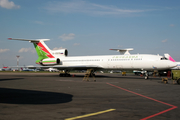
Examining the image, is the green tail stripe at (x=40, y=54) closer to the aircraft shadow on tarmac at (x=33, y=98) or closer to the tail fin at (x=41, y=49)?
the tail fin at (x=41, y=49)

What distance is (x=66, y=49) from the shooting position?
1539 inches

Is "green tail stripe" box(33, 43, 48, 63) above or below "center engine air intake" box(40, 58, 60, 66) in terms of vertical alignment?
above

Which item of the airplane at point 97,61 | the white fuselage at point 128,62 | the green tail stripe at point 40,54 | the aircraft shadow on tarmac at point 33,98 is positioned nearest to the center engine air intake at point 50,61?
the airplane at point 97,61

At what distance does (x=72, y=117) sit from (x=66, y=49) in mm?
33857

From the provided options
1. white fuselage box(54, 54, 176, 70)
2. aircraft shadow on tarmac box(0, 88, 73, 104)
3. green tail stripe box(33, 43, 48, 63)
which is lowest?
aircraft shadow on tarmac box(0, 88, 73, 104)

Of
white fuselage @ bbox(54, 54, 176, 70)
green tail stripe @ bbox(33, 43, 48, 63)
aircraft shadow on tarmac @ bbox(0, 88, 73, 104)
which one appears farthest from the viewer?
green tail stripe @ bbox(33, 43, 48, 63)

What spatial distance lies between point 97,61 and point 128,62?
19.2ft

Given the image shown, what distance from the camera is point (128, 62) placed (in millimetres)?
29047

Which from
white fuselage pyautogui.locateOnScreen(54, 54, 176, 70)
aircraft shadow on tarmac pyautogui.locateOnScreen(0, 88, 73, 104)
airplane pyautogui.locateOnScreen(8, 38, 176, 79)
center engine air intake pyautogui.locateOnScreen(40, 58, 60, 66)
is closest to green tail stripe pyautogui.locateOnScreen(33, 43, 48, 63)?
airplane pyautogui.locateOnScreen(8, 38, 176, 79)

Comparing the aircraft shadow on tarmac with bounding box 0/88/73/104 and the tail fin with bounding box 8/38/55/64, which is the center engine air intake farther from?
the aircraft shadow on tarmac with bounding box 0/88/73/104

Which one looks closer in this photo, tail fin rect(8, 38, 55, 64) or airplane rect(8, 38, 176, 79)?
airplane rect(8, 38, 176, 79)

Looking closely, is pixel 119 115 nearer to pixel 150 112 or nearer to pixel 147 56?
pixel 150 112

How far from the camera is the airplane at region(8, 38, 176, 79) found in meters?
27.3

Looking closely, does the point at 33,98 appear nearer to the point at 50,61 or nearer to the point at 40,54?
the point at 50,61
